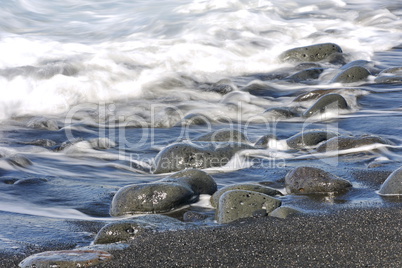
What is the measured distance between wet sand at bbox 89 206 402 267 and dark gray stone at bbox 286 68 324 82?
502 cm

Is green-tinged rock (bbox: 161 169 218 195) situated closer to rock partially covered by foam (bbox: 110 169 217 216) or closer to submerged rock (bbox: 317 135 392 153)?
rock partially covered by foam (bbox: 110 169 217 216)

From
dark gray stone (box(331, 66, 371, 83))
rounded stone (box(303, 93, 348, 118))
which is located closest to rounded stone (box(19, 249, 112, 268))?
rounded stone (box(303, 93, 348, 118))

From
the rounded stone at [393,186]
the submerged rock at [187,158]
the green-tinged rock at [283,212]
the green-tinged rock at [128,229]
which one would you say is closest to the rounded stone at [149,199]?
the green-tinged rock at [128,229]

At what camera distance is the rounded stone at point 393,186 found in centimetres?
378

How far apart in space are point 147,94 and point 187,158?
3.18m

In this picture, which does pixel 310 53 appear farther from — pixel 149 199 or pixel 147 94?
pixel 149 199

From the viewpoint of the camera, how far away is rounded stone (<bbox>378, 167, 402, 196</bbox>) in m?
3.78

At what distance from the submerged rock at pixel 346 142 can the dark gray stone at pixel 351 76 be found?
2.73 meters

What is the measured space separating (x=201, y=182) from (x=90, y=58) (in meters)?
5.57

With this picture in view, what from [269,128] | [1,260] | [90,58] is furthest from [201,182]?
[90,58]

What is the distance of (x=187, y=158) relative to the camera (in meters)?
4.88

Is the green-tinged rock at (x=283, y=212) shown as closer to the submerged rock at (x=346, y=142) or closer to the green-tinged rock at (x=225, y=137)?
the submerged rock at (x=346, y=142)

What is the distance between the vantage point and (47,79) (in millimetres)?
8148

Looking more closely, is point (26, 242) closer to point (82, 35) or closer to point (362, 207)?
point (362, 207)
